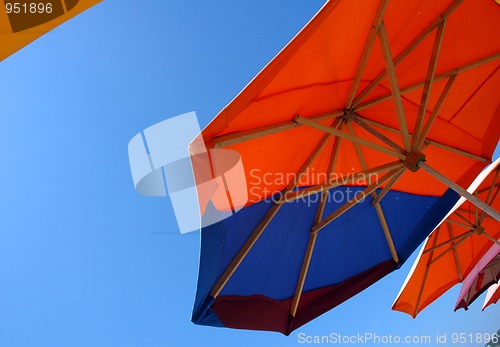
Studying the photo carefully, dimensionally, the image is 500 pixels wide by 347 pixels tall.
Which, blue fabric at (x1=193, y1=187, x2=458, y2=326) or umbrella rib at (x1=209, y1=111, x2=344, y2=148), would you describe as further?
blue fabric at (x1=193, y1=187, x2=458, y2=326)

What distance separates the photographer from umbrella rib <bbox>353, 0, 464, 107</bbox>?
3.40 meters

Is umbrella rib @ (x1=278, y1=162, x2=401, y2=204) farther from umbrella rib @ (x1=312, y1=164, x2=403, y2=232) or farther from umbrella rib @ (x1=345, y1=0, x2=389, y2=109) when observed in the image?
umbrella rib @ (x1=345, y1=0, x2=389, y2=109)

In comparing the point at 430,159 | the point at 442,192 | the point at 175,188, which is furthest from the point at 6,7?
the point at 442,192

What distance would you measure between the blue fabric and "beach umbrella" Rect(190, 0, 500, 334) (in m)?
0.01

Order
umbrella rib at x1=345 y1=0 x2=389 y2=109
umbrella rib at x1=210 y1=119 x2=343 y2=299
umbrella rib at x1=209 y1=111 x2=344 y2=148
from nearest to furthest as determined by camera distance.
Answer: umbrella rib at x1=209 y1=111 x2=344 y2=148 → umbrella rib at x1=345 y1=0 x2=389 y2=109 → umbrella rib at x1=210 y1=119 x2=343 y2=299

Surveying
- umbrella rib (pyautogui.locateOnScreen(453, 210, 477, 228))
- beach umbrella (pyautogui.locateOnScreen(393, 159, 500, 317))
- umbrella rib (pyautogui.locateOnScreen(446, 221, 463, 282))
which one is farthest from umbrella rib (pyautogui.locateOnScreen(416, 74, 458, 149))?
umbrella rib (pyautogui.locateOnScreen(446, 221, 463, 282))

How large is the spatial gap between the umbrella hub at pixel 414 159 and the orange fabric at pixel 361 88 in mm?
833

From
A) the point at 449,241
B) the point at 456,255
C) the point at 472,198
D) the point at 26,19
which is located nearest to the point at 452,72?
the point at 472,198

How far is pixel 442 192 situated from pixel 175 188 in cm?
347

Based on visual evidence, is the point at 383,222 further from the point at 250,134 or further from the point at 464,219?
the point at 464,219

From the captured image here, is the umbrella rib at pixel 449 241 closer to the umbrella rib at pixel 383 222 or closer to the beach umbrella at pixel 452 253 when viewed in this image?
the beach umbrella at pixel 452 253

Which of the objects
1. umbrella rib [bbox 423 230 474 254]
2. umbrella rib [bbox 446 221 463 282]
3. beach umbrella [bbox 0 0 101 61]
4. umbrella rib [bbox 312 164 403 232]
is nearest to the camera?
beach umbrella [bbox 0 0 101 61]

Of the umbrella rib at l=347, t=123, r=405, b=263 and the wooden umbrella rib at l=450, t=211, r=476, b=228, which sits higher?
the wooden umbrella rib at l=450, t=211, r=476, b=228

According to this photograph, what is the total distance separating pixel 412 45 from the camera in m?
3.64
